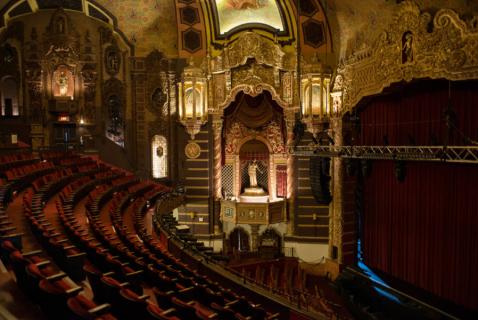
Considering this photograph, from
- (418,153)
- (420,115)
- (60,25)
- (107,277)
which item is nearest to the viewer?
(107,277)

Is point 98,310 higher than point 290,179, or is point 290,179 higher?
point 98,310

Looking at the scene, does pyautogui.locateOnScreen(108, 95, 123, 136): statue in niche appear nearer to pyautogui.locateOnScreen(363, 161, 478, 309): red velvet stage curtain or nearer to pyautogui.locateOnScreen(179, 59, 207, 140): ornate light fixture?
pyautogui.locateOnScreen(179, 59, 207, 140): ornate light fixture

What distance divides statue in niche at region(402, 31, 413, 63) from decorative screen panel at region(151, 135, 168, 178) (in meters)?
7.70

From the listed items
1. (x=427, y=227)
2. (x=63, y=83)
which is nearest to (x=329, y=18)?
(x=427, y=227)

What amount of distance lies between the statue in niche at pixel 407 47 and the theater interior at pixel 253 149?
23mm

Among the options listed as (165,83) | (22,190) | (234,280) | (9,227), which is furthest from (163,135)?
(9,227)

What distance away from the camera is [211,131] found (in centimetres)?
1214

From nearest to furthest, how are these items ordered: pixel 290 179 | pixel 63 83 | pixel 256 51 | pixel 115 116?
pixel 256 51 < pixel 290 179 < pixel 63 83 < pixel 115 116

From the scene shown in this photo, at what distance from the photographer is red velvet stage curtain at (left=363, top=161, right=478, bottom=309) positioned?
22.1 feet

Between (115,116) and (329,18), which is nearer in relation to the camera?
(329,18)

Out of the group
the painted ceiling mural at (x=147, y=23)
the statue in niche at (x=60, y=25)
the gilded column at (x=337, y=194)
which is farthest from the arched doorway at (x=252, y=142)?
the statue in niche at (x=60, y=25)

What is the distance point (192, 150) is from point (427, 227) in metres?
6.80

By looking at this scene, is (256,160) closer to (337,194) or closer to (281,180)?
(281,180)

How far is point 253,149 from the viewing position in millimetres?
12766
